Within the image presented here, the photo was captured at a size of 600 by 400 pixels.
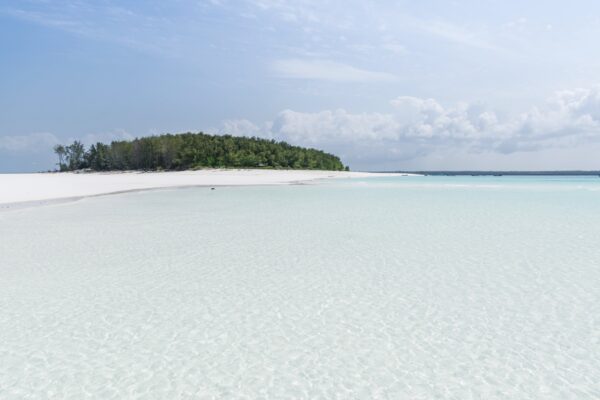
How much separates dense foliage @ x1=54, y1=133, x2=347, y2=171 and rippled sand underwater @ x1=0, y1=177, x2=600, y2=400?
8570 centimetres

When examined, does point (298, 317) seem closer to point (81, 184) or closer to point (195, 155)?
point (81, 184)

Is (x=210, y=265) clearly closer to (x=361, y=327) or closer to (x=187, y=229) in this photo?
(x=361, y=327)

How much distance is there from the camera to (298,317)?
604 cm

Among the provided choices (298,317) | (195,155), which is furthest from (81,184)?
(195,155)

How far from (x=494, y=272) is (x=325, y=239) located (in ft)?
16.0

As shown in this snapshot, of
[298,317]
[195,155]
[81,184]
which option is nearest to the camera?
[298,317]

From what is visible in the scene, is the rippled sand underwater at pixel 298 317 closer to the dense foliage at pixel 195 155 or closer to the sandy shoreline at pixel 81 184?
the sandy shoreline at pixel 81 184

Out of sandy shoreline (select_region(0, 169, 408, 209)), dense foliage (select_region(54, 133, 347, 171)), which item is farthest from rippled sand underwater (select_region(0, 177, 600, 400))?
dense foliage (select_region(54, 133, 347, 171))

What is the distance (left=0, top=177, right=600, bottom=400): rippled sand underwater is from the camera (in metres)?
4.30

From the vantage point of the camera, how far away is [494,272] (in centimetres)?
852

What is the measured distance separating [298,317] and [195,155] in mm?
94924

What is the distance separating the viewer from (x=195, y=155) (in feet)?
320

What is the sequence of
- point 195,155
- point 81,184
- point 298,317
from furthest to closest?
1. point 195,155
2. point 81,184
3. point 298,317

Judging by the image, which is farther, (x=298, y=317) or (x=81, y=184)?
(x=81, y=184)
